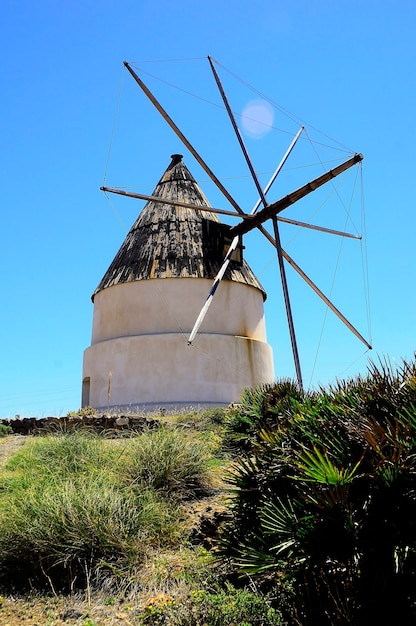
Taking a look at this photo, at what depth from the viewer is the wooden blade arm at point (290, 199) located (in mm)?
17583

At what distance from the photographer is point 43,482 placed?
21.0 feet

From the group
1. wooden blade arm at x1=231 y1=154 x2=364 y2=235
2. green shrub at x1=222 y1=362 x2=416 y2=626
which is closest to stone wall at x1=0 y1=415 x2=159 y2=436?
green shrub at x1=222 y1=362 x2=416 y2=626

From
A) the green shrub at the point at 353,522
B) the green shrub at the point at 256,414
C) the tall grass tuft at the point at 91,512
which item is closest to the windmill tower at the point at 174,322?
the green shrub at the point at 256,414

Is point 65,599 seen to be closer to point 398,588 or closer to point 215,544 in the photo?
point 215,544

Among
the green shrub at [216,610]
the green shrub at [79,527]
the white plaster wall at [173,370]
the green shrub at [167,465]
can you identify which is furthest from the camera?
the white plaster wall at [173,370]

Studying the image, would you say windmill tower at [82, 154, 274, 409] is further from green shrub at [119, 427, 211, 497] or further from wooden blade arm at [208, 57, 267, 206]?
green shrub at [119, 427, 211, 497]

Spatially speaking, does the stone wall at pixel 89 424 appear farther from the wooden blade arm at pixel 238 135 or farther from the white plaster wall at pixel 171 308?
the wooden blade arm at pixel 238 135

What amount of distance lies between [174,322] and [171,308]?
439 millimetres

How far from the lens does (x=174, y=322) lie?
1714cm

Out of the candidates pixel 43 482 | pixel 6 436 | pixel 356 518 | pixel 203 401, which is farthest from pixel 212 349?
pixel 356 518

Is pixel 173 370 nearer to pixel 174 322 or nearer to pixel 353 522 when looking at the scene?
pixel 174 322

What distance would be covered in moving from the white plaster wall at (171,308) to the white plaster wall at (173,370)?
0.43 metres

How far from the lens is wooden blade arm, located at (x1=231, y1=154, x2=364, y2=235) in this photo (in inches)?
692

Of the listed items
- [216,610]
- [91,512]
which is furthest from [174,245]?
[216,610]
